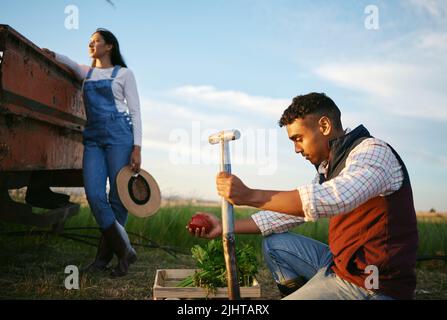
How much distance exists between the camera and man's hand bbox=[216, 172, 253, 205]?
2.24m

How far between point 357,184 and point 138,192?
2.94 metres

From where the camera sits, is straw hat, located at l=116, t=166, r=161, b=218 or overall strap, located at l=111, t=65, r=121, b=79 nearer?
straw hat, located at l=116, t=166, r=161, b=218

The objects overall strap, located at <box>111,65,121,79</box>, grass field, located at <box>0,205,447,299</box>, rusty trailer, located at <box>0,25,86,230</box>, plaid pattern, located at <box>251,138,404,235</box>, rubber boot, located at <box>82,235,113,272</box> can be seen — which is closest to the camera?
plaid pattern, located at <box>251,138,404,235</box>

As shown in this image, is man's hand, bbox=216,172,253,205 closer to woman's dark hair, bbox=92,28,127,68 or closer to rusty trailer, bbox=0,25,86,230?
rusty trailer, bbox=0,25,86,230

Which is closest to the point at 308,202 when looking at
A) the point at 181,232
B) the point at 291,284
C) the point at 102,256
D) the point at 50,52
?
the point at 291,284

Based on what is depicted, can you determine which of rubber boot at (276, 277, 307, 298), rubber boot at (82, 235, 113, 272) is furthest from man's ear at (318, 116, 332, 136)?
rubber boot at (82, 235, 113, 272)

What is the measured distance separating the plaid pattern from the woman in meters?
2.72

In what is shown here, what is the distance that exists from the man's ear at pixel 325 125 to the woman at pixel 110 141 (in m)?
2.45

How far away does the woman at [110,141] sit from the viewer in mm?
4539

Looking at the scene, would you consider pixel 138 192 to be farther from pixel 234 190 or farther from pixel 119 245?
pixel 234 190

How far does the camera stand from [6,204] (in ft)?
13.7

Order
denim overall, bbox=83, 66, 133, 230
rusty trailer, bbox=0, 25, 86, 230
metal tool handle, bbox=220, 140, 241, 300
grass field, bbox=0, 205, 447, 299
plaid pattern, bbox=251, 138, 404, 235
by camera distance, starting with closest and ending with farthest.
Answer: plaid pattern, bbox=251, 138, 404, 235 → metal tool handle, bbox=220, 140, 241, 300 → rusty trailer, bbox=0, 25, 86, 230 → grass field, bbox=0, 205, 447, 299 → denim overall, bbox=83, 66, 133, 230

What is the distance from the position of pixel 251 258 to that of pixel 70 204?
137 inches

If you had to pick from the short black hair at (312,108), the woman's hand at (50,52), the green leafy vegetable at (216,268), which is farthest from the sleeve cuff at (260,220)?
the woman's hand at (50,52)
